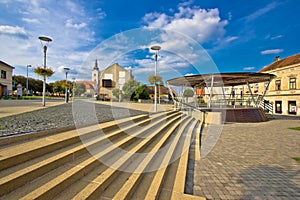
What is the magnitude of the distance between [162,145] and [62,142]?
111 inches

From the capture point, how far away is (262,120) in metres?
14.1

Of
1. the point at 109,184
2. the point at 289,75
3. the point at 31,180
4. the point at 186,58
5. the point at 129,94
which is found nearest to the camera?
the point at 31,180

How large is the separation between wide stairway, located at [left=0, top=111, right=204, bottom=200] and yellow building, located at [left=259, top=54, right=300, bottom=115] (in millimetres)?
27335

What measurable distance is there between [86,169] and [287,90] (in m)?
30.4

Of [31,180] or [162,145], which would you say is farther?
[162,145]

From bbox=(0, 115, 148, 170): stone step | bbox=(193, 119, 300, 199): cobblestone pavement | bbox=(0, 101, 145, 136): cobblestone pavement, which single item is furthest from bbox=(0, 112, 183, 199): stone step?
bbox=(193, 119, 300, 199): cobblestone pavement

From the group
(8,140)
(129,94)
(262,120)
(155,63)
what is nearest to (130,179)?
(8,140)

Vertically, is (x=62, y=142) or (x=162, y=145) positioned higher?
(x=62, y=142)

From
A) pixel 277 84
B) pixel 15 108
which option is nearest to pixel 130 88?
pixel 277 84

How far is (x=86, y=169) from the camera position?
2.60 meters

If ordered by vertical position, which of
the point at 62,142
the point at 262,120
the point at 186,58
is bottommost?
the point at 262,120

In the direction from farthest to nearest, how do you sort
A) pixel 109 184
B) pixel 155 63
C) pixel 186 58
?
pixel 155 63, pixel 186 58, pixel 109 184

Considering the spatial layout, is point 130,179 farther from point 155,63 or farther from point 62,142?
point 155,63

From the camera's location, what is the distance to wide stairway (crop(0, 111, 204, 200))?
6.64 ft
